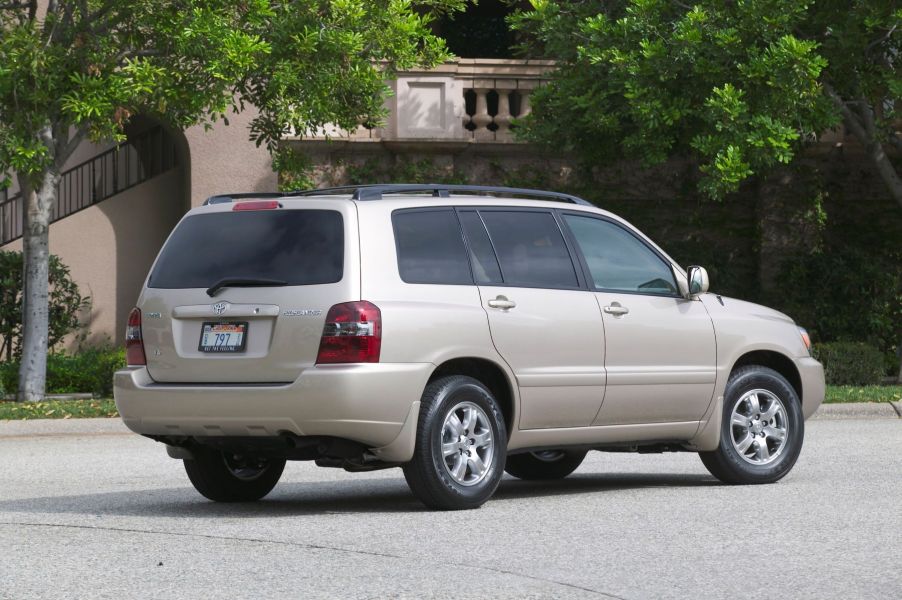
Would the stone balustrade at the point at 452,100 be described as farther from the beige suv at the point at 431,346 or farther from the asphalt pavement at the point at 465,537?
the beige suv at the point at 431,346

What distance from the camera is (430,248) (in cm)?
898

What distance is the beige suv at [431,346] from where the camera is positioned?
8.42m

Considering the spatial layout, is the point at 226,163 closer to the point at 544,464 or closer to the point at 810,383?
the point at 544,464

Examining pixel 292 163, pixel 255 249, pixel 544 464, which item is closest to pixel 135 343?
pixel 255 249

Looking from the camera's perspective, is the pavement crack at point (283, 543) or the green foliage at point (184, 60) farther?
the green foliage at point (184, 60)

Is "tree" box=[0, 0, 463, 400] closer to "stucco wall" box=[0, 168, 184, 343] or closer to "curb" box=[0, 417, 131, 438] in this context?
"curb" box=[0, 417, 131, 438]

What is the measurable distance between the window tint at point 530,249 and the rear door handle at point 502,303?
182 mm

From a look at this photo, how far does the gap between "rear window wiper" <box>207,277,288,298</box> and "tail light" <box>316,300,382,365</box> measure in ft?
1.58

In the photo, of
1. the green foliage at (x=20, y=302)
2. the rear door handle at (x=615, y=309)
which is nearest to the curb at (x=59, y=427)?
the green foliage at (x=20, y=302)

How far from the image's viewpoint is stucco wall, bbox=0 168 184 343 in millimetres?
24547

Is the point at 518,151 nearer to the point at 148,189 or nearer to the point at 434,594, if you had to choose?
the point at 148,189

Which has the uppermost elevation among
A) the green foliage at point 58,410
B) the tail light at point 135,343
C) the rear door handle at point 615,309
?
the rear door handle at point 615,309

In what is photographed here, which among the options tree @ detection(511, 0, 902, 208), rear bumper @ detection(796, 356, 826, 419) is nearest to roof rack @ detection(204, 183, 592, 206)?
rear bumper @ detection(796, 356, 826, 419)

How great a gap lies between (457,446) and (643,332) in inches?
67.1
